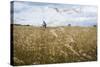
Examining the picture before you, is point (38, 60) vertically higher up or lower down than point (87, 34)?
lower down

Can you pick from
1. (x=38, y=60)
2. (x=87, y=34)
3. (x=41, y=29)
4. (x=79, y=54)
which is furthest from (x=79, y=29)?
(x=38, y=60)

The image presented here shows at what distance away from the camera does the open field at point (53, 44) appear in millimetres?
2713

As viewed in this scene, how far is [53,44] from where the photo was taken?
2885 mm

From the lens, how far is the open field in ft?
8.90

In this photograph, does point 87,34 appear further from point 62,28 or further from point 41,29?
point 41,29

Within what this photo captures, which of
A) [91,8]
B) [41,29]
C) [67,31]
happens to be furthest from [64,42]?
[91,8]

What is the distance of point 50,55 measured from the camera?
9.39 ft

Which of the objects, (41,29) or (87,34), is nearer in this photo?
(41,29)
